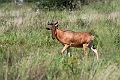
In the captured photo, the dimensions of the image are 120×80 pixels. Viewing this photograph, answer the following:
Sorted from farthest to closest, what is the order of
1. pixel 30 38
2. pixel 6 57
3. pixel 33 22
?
pixel 33 22 < pixel 30 38 < pixel 6 57

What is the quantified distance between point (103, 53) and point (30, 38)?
302cm

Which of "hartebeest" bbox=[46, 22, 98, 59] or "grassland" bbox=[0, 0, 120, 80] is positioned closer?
"grassland" bbox=[0, 0, 120, 80]

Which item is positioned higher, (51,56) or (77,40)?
(51,56)

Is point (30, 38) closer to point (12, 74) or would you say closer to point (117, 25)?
point (117, 25)

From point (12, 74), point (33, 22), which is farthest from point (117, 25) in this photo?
point (12, 74)

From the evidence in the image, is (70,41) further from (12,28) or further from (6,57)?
(12,28)

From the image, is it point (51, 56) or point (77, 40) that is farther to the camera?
point (77, 40)

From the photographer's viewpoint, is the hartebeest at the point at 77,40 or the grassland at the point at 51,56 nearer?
the grassland at the point at 51,56

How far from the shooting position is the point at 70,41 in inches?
339

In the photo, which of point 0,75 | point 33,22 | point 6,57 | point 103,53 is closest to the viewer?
point 0,75

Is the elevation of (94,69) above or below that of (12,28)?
above

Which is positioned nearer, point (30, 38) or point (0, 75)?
point (0, 75)

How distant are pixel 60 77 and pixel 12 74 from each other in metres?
0.71

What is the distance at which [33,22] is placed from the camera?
13.3 m
